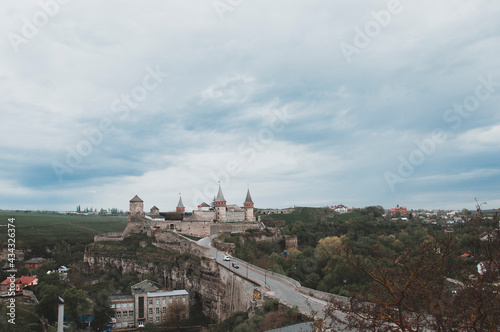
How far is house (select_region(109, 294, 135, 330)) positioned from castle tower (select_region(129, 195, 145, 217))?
26.6 metres

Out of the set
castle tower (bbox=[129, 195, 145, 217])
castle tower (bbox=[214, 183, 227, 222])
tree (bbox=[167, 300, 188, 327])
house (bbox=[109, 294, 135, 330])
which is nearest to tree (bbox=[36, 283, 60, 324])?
house (bbox=[109, 294, 135, 330])

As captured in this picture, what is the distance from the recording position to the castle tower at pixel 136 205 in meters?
66.8

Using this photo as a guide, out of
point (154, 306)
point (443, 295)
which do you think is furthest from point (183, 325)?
point (443, 295)

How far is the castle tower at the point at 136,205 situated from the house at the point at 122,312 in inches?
1049

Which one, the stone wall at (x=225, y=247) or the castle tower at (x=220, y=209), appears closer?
the stone wall at (x=225, y=247)

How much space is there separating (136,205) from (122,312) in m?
28.1

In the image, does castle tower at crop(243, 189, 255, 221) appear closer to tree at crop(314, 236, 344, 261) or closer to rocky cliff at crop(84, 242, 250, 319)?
tree at crop(314, 236, 344, 261)

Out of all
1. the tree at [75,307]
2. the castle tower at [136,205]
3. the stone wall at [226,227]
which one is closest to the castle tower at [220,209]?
the stone wall at [226,227]

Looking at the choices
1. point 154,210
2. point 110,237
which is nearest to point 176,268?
point 110,237

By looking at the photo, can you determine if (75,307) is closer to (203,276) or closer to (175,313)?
(175,313)

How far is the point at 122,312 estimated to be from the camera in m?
41.3

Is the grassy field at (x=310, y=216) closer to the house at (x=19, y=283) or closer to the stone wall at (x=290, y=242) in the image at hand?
the stone wall at (x=290, y=242)

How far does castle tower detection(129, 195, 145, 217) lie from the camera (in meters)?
66.8

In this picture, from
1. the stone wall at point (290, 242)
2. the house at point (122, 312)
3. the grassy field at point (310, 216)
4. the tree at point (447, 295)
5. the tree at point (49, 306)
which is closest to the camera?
the tree at point (447, 295)
